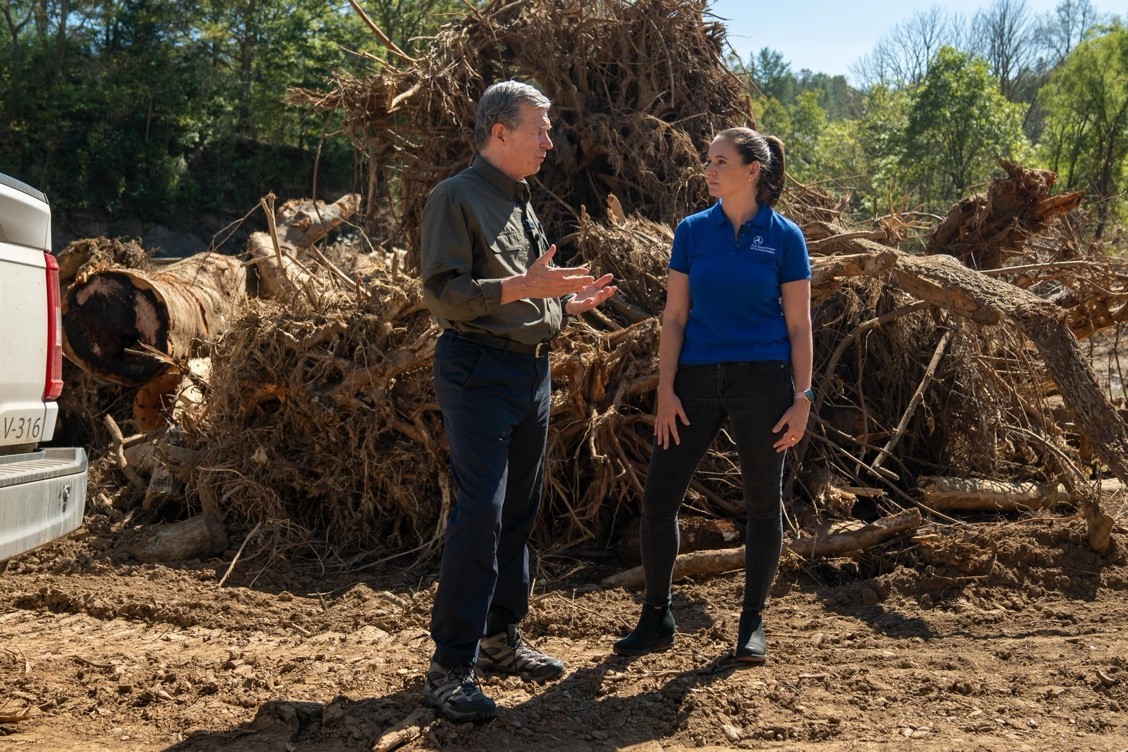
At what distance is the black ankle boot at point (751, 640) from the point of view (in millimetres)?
3707

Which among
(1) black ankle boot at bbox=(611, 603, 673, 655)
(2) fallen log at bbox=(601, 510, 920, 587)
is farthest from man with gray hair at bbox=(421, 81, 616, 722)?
(2) fallen log at bbox=(601, 510, 920, 587)

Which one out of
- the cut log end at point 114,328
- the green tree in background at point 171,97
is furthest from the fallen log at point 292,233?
the green tree in background at point 171,97

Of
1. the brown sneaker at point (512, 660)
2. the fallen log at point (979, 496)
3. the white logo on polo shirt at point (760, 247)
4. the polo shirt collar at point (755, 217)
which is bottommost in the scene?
the brown sneaker at point (512, 660)

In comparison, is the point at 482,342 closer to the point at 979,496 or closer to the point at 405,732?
the point at 405,732

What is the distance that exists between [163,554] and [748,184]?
12.1 ft

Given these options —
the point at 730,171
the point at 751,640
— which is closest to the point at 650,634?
the point at 751,640

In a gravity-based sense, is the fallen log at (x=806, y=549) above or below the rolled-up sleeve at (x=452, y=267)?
below

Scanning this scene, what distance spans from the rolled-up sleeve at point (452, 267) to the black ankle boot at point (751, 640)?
→ 1531mm

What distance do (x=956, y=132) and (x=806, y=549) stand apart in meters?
16.9

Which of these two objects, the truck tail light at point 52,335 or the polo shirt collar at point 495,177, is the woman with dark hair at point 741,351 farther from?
the truck tail light at point 52,335

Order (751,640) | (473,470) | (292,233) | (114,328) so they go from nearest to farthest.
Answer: (473,470)
(751,640)
(114,328)
(292,233)

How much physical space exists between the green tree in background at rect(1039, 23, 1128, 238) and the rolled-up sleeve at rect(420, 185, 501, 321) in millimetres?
20483

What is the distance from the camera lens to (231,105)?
2914 cm

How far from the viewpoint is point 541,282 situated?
310 centimetres
